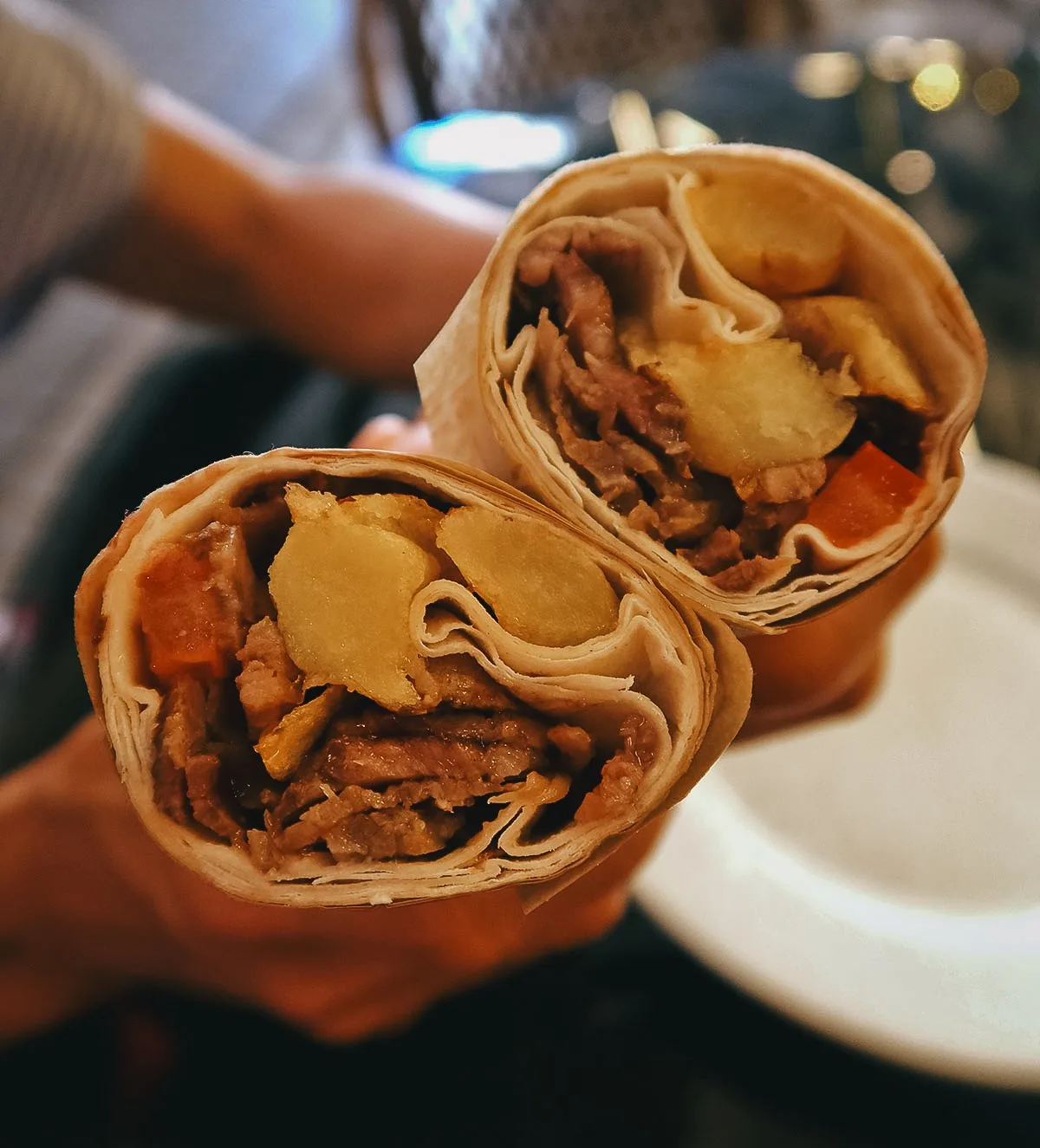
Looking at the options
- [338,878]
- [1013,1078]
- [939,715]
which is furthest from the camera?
[939,715]

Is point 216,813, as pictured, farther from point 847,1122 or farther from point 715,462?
point 847,1122

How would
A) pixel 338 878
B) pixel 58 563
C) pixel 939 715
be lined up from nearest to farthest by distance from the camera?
pixel 338 878 < pixel 939 715 < pixel 58 563

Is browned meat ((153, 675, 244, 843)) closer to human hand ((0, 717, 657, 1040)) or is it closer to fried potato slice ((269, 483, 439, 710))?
fried potato slice ((269, 483, 439, 710))

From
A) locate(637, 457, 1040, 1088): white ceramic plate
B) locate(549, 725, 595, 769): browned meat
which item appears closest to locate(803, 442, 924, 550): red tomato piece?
locate(549, 725, 595, 769): browned meat

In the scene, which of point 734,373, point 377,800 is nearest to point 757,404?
point 734,373

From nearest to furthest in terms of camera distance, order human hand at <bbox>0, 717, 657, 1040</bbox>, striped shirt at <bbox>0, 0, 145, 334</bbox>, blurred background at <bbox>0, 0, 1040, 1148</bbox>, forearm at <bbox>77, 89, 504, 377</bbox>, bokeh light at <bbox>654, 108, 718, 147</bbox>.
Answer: human hand at <bbox>0, 717, 657, 1040</bbox> < blurred background at <bbox>0, 0, 1040, 1148</bbox> < striped shirt at <bbox>0, 0, 145, 334</bbox> < forearm at <bbox>77, 89, 504, 377</bbox> < bokeh light at <bbox>654, 108, 718, 147</bbox>

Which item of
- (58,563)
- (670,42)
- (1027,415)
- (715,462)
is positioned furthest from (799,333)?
(670,42)

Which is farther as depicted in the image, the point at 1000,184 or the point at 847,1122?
the point at 1000,184

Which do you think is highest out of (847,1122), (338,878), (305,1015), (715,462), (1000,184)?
(715,462)

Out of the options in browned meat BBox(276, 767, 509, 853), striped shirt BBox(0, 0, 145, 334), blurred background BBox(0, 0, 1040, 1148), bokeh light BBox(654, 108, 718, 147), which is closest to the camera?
browned meat BBox(276, 767, 509, 853)
